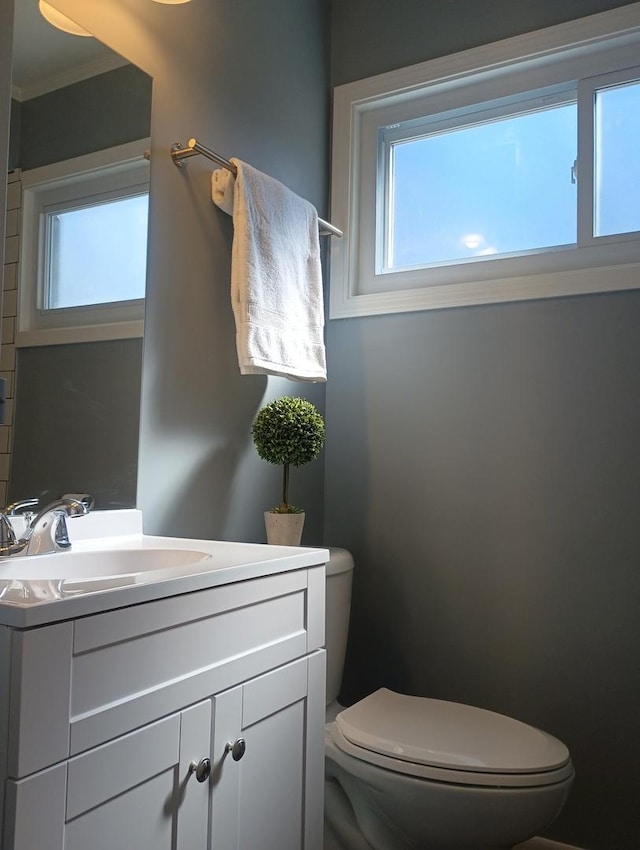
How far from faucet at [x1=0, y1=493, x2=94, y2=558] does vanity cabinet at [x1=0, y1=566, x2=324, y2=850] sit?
35cm

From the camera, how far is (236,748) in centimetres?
99

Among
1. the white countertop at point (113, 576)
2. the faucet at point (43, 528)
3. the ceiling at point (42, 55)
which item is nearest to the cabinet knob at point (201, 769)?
the white countertop at point (113, 576)

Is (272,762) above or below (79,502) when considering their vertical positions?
below

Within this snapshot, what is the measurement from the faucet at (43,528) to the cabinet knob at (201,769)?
16.8 inches

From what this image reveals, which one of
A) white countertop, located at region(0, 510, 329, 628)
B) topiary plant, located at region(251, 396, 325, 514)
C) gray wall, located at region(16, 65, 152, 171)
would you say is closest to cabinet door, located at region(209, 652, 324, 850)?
white countertop, located at region(0, 510, 329, 628)

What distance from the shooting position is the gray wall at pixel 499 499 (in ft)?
5.53

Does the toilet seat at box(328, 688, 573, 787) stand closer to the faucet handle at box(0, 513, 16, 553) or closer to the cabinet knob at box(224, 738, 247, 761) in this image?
the cabinet knob at box(224, 738, 247, 761)

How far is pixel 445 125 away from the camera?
6.82ft

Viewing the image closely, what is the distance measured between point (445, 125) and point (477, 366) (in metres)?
0.77

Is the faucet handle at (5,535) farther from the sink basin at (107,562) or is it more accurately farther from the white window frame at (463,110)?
the white window frame at (463,110)

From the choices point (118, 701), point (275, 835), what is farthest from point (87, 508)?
point (275, 835)

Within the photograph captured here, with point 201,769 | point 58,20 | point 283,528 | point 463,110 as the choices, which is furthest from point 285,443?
point 463,110

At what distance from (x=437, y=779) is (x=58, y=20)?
61.5 inches

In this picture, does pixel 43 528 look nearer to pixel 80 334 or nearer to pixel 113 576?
pixel 113 576
